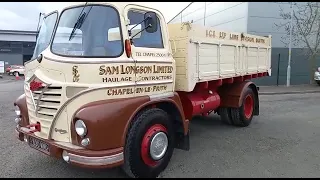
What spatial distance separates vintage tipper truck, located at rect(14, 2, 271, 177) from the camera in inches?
140

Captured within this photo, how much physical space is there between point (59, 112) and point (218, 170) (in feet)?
8.30

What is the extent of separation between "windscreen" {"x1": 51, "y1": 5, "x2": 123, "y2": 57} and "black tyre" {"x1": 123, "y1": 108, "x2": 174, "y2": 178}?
1022 millimetres

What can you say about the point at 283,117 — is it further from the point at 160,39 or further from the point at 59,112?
the point at 59,112

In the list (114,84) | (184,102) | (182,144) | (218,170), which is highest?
(114,84)

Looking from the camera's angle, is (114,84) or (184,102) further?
(184,102)

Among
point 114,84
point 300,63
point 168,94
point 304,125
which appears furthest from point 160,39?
point 300,63

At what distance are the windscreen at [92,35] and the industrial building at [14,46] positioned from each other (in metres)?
44.0

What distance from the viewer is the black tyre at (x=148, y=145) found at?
151 inches

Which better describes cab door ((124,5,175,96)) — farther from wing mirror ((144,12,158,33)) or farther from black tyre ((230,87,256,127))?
black tyre ((230,87,256,127))

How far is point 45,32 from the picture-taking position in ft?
14.3

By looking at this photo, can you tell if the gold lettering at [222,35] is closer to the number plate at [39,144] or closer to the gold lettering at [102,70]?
the gold lettering at [102,70]

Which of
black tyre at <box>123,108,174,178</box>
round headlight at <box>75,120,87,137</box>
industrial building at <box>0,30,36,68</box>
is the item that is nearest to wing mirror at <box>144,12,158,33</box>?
black tyre at <box>123,108,174,178</box>

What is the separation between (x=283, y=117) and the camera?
27.4 ft

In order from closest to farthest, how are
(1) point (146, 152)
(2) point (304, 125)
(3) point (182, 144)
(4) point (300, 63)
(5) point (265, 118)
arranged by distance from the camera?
(1) point (146, 152), (3) point (182, 144), (2) point (304, 125), (5) point (265, 118), (4) point (300, 63)
